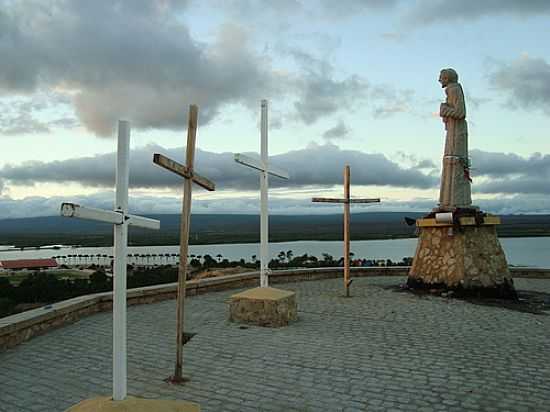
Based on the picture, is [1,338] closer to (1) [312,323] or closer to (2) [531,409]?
(1) [312,323]

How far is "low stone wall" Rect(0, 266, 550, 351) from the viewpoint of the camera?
18.5 feet

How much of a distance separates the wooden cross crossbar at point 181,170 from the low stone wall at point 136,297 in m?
2.77

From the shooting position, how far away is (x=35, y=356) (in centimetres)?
515

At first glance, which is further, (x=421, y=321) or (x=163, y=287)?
(x=163, y=287)

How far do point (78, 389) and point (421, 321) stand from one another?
484cm

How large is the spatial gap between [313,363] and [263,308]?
6.29 ft

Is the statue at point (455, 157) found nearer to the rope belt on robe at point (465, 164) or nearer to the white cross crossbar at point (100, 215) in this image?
the rope belt on robe at point (465, 164)

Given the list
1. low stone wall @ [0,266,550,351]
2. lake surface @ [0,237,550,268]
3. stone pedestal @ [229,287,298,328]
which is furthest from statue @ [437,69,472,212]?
lake surface @ [0,237,550,268]

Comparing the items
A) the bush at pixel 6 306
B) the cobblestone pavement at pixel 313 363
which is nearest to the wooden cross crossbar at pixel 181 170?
the cobblestone pavement at pixel 313 363

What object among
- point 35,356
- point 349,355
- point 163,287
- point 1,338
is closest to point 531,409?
point 349,355

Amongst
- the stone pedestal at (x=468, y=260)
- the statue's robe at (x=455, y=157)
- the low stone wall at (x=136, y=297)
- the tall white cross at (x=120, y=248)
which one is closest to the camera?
the tall white cross at (x=120, y=248)

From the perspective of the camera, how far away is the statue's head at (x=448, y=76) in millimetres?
10430

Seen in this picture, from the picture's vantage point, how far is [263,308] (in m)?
6.80

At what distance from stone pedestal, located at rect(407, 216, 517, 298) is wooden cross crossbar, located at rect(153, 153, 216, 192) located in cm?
648
